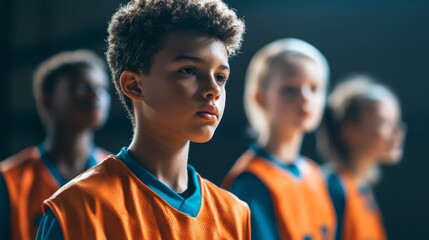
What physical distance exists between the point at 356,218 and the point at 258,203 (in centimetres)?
76

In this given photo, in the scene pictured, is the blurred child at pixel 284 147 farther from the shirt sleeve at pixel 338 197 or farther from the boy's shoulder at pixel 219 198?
the boy's shoulder at pixel 219 198

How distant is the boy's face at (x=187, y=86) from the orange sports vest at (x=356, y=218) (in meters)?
1.36

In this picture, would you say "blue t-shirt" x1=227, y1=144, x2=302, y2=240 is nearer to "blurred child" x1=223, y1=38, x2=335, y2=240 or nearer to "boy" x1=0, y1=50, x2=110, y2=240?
"blurred child" x1=223, y1=38, x2=335, y2=240

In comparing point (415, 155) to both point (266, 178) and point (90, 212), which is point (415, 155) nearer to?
point (266, 178)

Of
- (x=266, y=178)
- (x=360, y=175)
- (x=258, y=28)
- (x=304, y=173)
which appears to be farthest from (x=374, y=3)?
(x=266, y=178)

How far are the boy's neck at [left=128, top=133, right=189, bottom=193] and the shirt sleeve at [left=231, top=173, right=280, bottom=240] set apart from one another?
581 mm

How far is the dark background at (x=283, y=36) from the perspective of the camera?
2.96 meters

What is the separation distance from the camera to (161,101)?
0.97 metres

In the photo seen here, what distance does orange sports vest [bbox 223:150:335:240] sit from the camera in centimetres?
169

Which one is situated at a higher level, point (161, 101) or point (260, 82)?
point (260, 82)

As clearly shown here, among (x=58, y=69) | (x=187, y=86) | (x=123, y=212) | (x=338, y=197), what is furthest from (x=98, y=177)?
(x=338, y=197)

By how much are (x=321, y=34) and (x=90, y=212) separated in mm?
2469

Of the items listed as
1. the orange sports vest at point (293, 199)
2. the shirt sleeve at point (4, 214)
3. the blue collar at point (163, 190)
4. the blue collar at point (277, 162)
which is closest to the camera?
the blue collar at point (163, 190)

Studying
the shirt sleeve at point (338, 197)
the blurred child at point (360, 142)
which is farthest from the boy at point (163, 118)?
the blurred child at point (360, 142)
